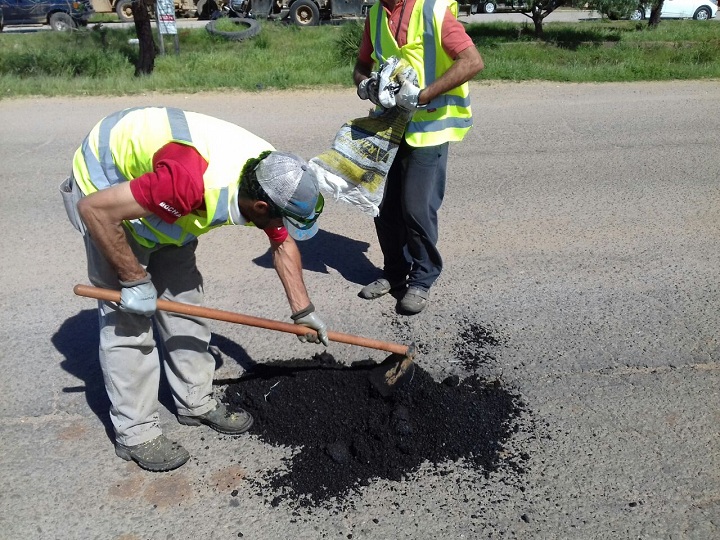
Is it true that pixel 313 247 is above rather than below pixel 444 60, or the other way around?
below

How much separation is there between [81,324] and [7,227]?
5.80 feet

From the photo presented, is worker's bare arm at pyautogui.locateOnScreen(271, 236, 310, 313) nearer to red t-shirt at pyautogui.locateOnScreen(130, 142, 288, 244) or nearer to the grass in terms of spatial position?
red t-shirt at pyautogui.locateOnScreen(130, 142, 288, 244)

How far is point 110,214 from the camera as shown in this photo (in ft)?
8.00

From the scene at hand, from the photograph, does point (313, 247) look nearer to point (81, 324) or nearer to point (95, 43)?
point (81, 324)

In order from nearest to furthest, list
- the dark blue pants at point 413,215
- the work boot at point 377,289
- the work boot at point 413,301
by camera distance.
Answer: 1. the dark blue pants at point 413,215
2. the work boot at point 413,301
3. the work boot at point 377,289

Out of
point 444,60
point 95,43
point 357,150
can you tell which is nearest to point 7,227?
point 357,150

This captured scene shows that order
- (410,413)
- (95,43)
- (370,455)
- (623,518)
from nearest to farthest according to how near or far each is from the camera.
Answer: (623,518)
(370,455)
(410,413)
(95,43)

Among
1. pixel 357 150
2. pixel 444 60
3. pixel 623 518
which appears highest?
pixel 444 60

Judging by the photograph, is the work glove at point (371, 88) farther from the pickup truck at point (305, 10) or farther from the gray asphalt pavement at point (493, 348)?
the pickup truck at point (305, 10)

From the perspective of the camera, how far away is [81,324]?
413 centimetres

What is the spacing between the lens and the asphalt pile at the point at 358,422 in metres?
3.06

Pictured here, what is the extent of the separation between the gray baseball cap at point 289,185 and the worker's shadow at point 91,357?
1522mm

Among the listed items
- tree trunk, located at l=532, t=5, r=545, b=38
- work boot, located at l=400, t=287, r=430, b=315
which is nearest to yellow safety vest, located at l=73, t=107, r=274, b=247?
work boot, located at l=400, t=287, r=430, b=315

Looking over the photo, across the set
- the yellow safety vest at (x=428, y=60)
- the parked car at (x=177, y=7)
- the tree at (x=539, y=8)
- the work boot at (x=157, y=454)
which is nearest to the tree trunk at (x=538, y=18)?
the tree at (x=539, y=8)
